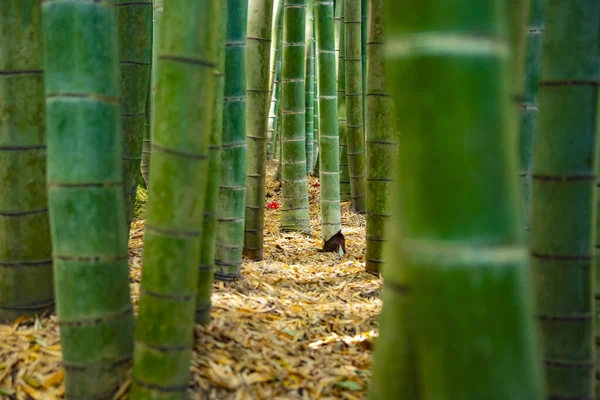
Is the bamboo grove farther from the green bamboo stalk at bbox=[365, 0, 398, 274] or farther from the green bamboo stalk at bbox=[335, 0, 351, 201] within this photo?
the green bamboo stalk at bbox=[335, 0, 351, 201]

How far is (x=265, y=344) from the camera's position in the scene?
2.13 m

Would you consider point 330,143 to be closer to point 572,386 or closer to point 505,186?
point 572,386

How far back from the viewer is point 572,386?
154cm

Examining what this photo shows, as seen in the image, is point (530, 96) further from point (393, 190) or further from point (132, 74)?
point (132, 74)

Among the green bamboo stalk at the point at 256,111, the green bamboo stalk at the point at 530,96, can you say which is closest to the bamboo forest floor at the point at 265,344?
the green bamboo stalk at the point at 256,111

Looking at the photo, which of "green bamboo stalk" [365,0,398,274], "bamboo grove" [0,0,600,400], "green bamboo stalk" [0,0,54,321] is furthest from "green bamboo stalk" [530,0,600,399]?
"green bamboo stalk" [365,0,398,274]

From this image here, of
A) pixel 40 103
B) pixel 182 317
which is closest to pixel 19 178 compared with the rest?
pixel 40 103

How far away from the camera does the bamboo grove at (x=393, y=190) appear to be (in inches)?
32.4

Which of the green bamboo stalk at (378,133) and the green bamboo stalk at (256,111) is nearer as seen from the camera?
the green bamboo stalk at (378,133)

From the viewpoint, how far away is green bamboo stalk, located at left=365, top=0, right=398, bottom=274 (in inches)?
124

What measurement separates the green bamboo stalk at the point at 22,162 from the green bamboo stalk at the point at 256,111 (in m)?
1.68

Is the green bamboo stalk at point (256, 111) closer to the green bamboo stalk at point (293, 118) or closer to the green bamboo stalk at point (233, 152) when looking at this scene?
the green bamboo stalk at point (293, 118)

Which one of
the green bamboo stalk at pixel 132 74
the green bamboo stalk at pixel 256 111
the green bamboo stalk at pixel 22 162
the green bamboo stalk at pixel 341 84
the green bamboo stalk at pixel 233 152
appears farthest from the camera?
the green bamboo stalk at pixel 341 84

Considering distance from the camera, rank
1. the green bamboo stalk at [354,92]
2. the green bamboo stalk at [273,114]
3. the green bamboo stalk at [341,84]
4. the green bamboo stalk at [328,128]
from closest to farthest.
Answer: the green bamboo stalk at [328,128] < the green bamboo stalk at [354,92] < the green bamboo stalk at [341,84] < the green bamboo stalk at [273,114]
